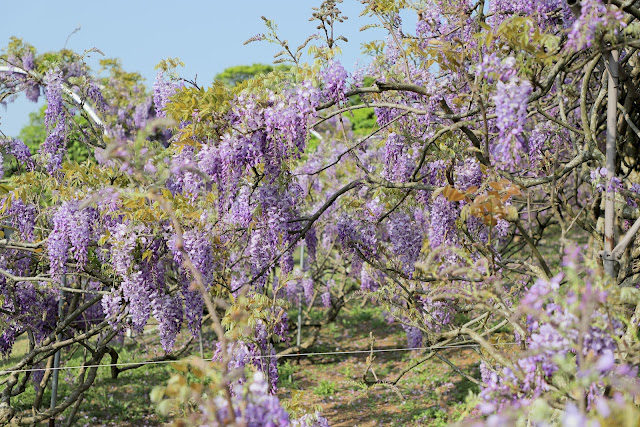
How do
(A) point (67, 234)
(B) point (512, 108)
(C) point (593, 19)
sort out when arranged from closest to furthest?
(C) point (593, 19) < (B) point (512, 108) < (A) point (67, 234)

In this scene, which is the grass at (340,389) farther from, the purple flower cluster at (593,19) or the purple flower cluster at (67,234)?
the purple flower cluster at (593,19)

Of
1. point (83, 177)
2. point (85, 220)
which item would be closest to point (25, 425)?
point (85, 220)

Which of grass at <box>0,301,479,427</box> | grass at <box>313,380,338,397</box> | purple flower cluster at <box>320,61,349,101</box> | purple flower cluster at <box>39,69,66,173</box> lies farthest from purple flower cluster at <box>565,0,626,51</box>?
grass at <box>313,380,338,397</box>

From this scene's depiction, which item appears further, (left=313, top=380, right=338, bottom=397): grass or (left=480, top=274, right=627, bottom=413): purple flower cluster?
(left=313, top=380, right=338, bottom=397): grass

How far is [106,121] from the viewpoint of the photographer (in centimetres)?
696

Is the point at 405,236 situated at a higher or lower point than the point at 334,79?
lower

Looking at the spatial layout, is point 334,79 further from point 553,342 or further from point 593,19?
point 553,342

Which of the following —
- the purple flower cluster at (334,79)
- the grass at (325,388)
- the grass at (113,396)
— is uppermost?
the purple flower cluster at (334,79)

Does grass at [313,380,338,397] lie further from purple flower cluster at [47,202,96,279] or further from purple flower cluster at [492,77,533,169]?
purple flower cluster at [492,77,533,169]

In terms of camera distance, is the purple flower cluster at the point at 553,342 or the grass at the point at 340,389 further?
the grass at the point at 340,389

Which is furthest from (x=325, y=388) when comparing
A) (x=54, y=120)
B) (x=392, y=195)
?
(x=54, y=120)

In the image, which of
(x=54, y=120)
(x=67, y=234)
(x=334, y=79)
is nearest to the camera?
(x=334, y=79)

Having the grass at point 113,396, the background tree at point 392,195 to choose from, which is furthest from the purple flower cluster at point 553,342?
the grass at point 113,396

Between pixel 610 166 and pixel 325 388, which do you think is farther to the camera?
pixel 325 388
